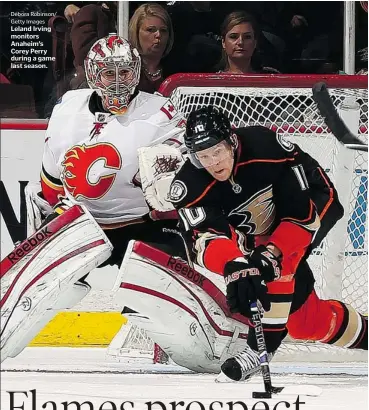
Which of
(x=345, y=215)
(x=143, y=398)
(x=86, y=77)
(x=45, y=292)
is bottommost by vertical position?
(x=143, y=398)

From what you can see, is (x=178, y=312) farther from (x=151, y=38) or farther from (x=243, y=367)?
(x=151, y=38)

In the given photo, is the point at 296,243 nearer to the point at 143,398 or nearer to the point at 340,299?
the point at 340,299

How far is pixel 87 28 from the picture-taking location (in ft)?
14.4

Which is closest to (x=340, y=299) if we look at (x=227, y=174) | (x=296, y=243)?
(x=296, y=243)

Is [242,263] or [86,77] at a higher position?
[86,77]

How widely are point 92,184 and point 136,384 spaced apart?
0.64 metres

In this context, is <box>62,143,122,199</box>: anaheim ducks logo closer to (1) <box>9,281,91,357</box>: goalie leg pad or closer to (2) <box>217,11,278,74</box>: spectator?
(1) <box>9,281,91,357</box>: goalie leg pad

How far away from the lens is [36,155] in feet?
14.5

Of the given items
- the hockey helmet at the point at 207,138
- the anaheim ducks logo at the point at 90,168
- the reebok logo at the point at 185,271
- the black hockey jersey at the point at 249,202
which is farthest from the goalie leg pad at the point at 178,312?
the hockey helmet at the point at 207,138

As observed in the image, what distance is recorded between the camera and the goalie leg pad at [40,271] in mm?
4418

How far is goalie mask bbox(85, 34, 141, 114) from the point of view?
173 inches

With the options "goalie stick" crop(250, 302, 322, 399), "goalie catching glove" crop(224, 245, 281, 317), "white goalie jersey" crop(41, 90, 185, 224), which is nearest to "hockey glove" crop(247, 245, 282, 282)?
"goalie catching glove" crop(224, 245, 281, 317)

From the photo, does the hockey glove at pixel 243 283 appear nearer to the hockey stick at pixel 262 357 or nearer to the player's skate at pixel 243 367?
the hockey stick at pixel 262 357

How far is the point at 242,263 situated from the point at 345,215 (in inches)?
14.6
